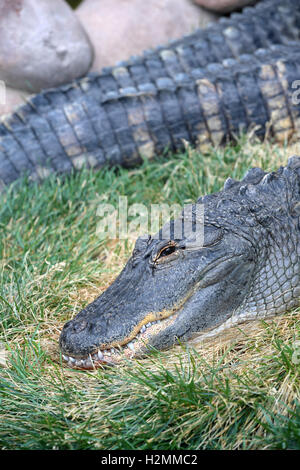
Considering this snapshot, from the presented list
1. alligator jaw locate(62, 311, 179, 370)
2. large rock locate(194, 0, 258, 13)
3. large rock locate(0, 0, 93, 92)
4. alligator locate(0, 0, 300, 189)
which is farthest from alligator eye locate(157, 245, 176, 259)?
large rock locate(194, 0, 258, 13)

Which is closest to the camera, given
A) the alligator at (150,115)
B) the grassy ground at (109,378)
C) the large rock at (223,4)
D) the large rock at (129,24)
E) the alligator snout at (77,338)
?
the grassy ground at (109,378)

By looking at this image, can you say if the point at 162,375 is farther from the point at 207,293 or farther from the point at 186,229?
the point at 186,229

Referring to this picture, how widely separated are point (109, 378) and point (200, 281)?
2.09 feet

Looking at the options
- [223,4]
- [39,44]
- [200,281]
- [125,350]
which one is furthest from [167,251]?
[223,4]

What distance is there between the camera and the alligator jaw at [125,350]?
263cm

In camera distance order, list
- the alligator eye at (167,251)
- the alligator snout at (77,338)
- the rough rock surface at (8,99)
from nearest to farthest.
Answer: the alligator snout at (77,338), the alligator eye at (167,251), the rough rock surface at (8,99)

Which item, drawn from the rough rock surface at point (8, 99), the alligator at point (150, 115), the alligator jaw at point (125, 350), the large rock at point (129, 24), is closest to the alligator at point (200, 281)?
the alligator jaw at point (125, 350)

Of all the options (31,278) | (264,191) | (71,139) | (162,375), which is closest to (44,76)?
(71,139)

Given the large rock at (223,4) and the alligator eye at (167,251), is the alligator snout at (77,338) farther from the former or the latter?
the large rock at (223,4)

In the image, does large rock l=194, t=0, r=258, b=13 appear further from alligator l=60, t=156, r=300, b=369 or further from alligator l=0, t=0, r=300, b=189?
alligator l=60, t=156, r=300, b=369

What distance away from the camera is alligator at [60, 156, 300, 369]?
264 centimetres

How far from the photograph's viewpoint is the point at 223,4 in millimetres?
5977

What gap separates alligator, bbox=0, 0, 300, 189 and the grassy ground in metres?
0.90

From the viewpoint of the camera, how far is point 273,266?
2.86 meters
